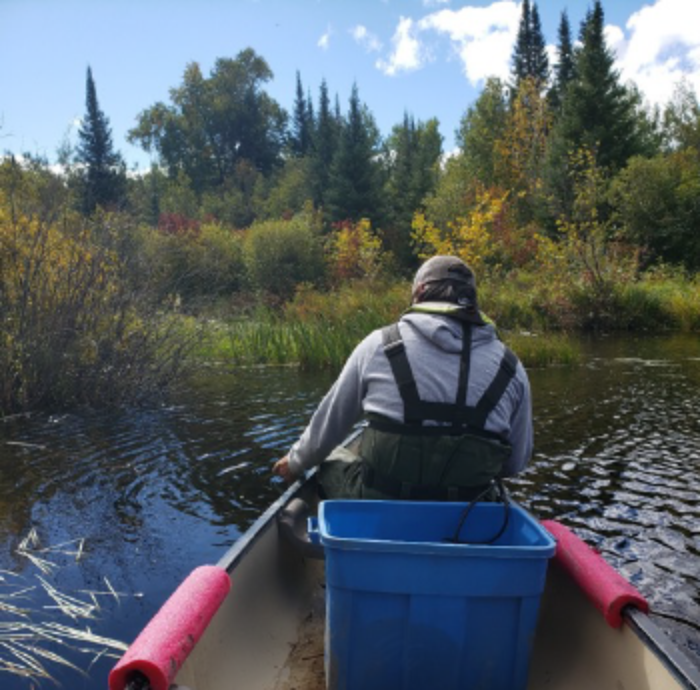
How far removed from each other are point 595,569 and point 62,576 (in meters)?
3.29

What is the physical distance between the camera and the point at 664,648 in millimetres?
1892

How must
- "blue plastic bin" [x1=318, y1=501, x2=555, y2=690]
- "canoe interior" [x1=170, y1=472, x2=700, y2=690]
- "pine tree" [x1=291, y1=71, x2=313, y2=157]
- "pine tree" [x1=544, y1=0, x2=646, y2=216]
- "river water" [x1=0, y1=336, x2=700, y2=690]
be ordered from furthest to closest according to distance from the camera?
"pine tree" [x1=291, y1=71, x2=313, y2=157] → "pine tree" [x1=544, y1=0, x2=646, y2=216] → "river water" [x1=0, y1=336, x2=700, y2=690] → "canoe interior" [x1=170, y1=472, x2=700, y2=690] → "blue plastic bin" [x1=318, y1=501, x2=555, y2=690]

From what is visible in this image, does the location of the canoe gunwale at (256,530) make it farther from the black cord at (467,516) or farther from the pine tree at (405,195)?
the pine tree at (405,195)

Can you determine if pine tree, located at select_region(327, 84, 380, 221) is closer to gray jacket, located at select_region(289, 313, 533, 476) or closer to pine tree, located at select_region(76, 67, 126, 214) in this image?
pine tree, located at select_region(76, 67, 126, 214)

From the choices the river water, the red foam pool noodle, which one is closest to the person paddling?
the red foam pool noodle

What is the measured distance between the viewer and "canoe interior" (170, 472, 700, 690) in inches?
83.0

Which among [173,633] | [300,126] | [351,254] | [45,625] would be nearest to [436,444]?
[173,633]

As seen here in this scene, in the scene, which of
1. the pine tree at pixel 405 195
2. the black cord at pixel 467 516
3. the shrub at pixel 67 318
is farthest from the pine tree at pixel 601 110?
the black cord at pixel 467 516

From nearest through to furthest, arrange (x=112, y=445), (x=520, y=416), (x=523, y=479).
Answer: (x=520, y=416) → (x=523, y=479) → (x=112, y=445)

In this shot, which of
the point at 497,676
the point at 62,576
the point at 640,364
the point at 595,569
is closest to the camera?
the point at 497,676

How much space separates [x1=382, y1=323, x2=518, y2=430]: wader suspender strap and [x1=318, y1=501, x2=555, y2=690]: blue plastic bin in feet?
1.58

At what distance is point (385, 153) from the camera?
60.2 m

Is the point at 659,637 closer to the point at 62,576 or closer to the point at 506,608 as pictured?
the point at 506,608

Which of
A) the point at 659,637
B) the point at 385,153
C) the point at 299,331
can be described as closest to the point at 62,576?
Result: the point at 659,637
